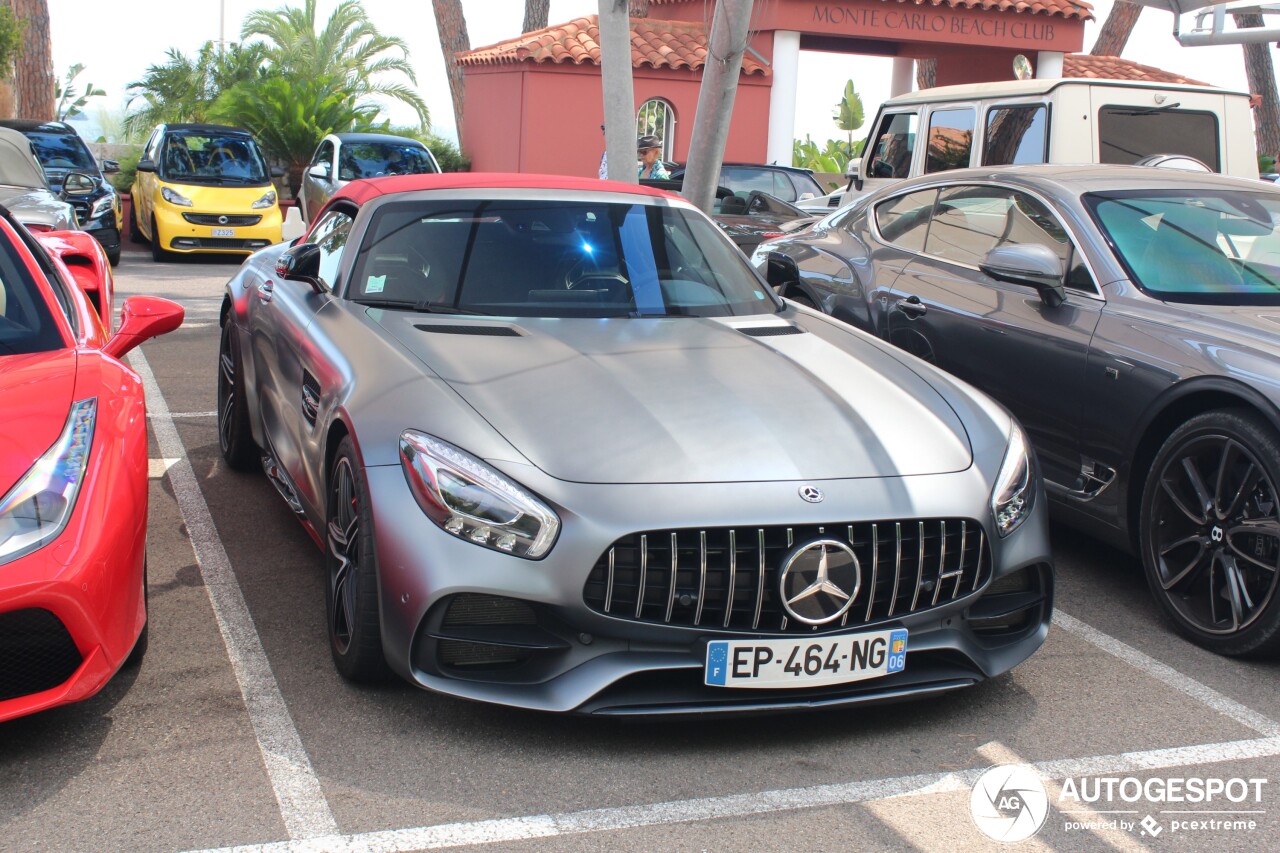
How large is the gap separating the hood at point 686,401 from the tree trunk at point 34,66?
2118 cm

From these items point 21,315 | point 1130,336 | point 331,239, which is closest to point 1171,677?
point 1130,336

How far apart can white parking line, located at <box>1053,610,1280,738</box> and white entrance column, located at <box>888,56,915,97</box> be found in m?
21.8

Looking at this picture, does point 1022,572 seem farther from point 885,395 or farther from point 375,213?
point 375,213

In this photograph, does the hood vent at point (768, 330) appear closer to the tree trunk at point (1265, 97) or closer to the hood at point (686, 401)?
the hood at point (686, 401)

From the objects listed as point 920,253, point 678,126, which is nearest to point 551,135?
point 678,126

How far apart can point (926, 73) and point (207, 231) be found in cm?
1729

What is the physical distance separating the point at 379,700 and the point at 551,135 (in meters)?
18.9

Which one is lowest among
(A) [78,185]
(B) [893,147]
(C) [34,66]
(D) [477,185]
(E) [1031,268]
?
(A) [78,185]

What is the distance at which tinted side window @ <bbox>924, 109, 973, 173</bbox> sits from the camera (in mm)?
10141

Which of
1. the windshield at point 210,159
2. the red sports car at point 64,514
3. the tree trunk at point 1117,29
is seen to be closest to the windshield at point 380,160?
the windshield at point 210,159

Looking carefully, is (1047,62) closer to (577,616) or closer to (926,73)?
(926,73)

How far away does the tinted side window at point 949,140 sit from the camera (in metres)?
10.1

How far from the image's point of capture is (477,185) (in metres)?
5.09

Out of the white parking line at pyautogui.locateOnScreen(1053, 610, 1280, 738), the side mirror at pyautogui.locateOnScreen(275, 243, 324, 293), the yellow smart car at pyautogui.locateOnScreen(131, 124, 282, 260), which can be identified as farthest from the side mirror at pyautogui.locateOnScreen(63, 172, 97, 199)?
the white parking line at pyautogui.locateOnScreen(1053, 610, 1280, 738)
